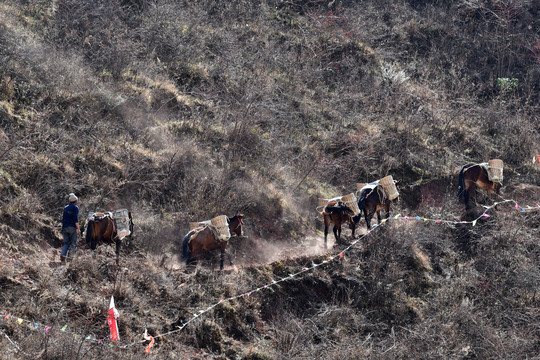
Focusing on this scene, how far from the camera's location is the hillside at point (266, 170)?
37.7 feet

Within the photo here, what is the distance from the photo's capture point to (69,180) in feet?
44.6

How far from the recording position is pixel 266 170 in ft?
54.4

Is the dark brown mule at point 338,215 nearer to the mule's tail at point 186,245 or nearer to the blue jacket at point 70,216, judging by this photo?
the mule's tail at point 186,245

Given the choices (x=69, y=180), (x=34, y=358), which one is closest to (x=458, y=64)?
(x=69, y=180)

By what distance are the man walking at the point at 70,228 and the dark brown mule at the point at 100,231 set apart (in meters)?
0.25

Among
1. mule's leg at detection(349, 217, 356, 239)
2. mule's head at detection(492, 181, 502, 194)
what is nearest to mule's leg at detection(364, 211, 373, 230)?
mule's leg at detection(349, 217, 356, 239)

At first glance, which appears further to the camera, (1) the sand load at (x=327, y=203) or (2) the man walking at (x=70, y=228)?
(1) the sand load at (x=327, y=203)

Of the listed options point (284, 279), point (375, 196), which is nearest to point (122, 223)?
point (284, 279)

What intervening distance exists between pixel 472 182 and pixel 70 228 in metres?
10.7

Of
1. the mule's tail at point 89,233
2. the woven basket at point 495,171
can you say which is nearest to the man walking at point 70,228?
the mule's tail at point 89,233

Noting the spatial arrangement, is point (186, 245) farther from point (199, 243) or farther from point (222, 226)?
point (222, 226)

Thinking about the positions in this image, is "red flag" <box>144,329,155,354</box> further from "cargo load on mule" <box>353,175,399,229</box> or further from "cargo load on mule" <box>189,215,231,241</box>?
"cargo load on mule" <box>353,175,399,229</box>

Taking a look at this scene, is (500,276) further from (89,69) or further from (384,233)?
(89,69)

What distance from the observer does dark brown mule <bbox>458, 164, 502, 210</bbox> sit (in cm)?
1623
